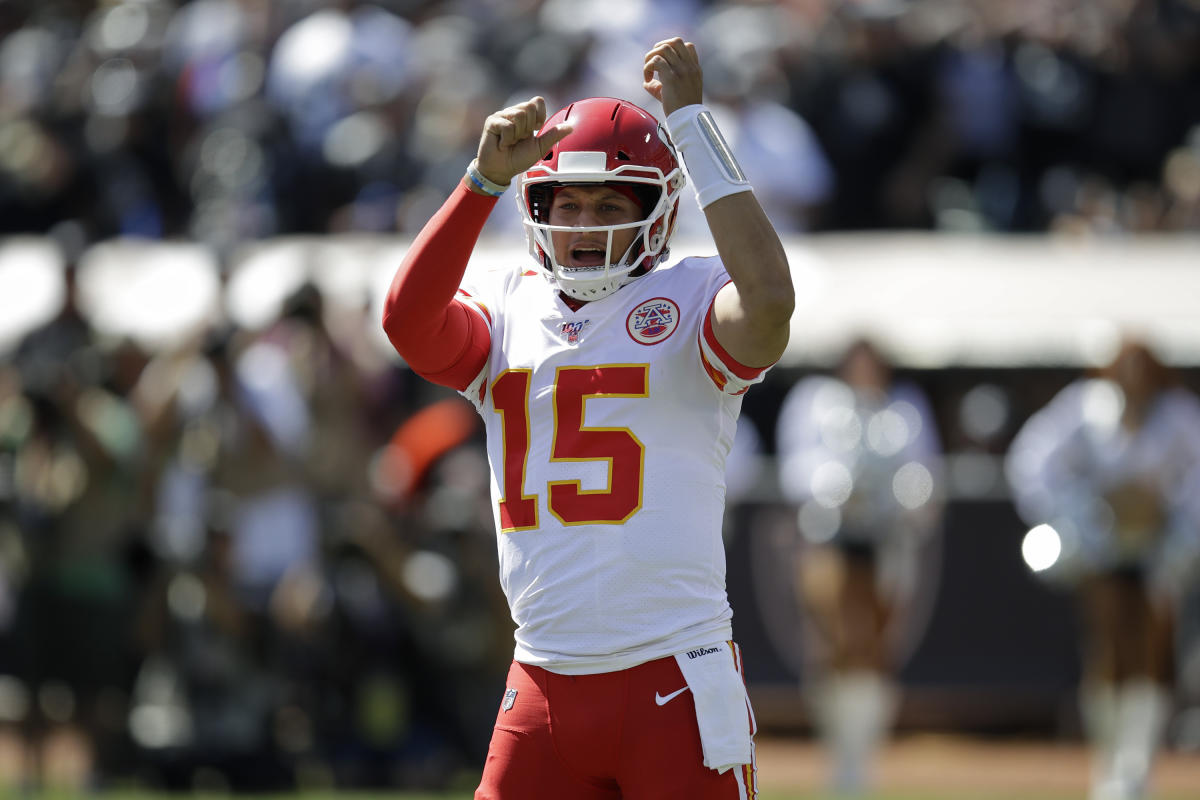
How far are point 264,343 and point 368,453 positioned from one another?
0.82 meters

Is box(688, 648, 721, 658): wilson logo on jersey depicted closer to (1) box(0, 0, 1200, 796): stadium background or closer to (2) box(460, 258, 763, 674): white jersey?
(2) box(460, 258, 763, 674): white jersey

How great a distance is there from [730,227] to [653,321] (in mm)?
308

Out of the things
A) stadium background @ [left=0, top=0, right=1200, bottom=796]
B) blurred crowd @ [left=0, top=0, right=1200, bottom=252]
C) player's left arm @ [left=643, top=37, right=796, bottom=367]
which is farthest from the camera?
blurred crowd @ [left=0, top=0, right=1200, bottom=252]

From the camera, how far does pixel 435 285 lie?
3.61 metres

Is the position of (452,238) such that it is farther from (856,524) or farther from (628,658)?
(856,524)

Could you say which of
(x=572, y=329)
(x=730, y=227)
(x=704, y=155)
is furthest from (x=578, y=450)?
(x=704, y=155)

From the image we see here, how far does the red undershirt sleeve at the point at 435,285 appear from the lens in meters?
3.62

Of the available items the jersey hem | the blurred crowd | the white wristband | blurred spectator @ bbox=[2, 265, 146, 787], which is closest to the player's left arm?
the white wristband

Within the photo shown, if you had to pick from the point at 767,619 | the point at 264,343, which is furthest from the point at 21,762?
the point at 767,619

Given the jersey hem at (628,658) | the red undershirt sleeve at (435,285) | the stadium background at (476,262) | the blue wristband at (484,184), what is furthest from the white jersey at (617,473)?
the stadium background at (476,262)

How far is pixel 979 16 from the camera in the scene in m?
12.3

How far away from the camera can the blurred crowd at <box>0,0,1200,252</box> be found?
1157 cm

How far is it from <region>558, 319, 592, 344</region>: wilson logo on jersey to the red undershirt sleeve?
217 millimetres

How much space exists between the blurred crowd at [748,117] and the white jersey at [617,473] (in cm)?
726
